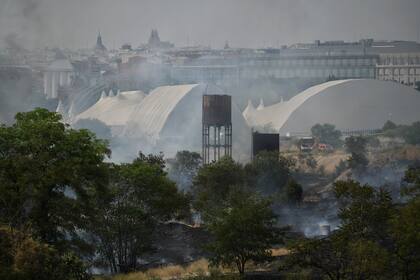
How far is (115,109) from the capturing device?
106500 mm

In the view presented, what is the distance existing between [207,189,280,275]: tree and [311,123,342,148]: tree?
58.6 m

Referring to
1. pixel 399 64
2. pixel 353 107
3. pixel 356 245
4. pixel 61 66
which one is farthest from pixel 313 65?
pixel 356 245

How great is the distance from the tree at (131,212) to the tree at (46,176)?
449cm

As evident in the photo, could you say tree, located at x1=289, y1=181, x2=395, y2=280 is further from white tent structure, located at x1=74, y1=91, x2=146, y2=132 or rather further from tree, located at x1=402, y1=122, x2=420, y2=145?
white tent structure, located at x1=74, y1=91, x2=146, y2=132

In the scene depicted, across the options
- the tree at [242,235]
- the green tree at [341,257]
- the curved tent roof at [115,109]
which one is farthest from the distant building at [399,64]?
the green tree at [341,257]

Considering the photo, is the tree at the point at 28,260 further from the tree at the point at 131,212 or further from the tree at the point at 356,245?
the tree at the point at 131,212

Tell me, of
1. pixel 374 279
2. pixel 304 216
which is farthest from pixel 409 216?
pixel 304 216

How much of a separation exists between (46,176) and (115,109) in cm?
8092

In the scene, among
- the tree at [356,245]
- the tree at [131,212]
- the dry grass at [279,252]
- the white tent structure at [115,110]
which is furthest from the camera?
the white tent structure at [115,110]

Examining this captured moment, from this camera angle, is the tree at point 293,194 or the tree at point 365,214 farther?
the tree at point 293,194

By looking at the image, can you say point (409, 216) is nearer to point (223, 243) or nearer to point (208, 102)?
point (223, 243)

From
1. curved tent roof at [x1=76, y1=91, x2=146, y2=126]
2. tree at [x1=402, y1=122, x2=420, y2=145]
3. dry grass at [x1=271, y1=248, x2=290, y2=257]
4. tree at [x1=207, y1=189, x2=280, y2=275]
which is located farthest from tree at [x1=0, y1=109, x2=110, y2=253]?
curved tent roof at [x1=76, y1=91, x2=146, y2=126]

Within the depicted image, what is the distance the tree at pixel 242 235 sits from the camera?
30625mm

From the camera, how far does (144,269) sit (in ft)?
108
